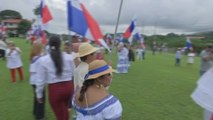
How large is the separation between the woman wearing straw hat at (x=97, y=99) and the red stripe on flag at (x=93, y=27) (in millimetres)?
4027

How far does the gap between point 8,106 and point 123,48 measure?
10.6 m

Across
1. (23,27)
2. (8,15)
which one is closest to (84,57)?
(23,27)

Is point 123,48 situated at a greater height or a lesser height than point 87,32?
lesser

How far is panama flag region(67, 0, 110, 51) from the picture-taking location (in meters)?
7.28

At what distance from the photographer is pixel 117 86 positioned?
514 inches

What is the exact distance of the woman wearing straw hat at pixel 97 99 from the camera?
3047mm

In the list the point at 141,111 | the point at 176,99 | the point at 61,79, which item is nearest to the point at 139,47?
the point at 176,99

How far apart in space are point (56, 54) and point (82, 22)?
2276 mm

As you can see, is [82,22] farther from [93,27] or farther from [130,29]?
[130,29]

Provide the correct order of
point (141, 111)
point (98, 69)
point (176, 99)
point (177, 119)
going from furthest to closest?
point (176, 99) → point (141, 111) → point (177, 119) → point (98, 69)

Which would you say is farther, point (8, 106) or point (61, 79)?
point (8, 106)

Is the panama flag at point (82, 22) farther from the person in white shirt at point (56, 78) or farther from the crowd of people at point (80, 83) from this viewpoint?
the person in white shirt at point (56, 78)

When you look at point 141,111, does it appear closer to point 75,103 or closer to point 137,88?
point 137,88

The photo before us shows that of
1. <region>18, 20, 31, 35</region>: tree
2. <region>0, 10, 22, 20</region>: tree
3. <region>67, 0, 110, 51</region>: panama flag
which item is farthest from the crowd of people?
<region>0, 10, 22, 20</region>: tree
